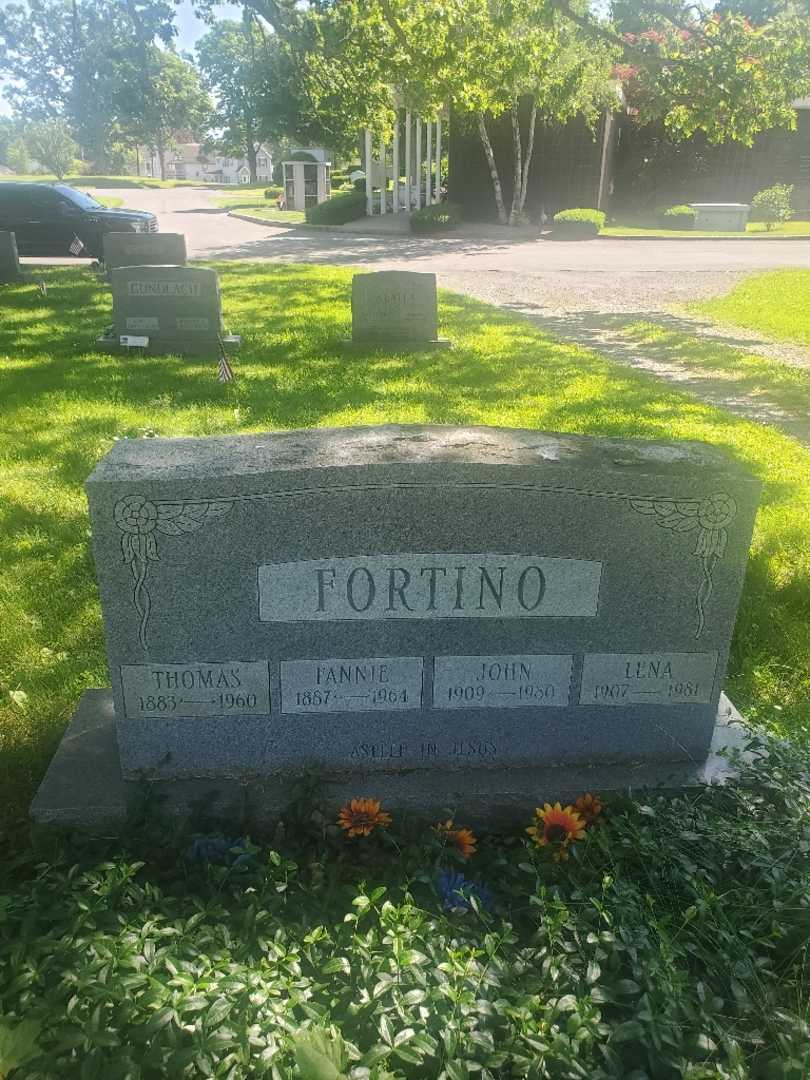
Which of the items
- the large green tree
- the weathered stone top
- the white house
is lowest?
the white house

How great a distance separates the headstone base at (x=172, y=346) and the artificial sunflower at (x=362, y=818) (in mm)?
8761

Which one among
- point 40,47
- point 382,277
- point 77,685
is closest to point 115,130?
point 40,47

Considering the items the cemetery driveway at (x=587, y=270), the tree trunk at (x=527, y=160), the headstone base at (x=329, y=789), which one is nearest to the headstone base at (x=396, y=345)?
the cemetery driveway at (x=587, y=270)

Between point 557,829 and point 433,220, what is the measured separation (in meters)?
29.5

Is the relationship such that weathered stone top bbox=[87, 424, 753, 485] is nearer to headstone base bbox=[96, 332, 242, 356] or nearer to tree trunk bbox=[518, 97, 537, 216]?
headstone base bbox=[96, 332, 242, 356]

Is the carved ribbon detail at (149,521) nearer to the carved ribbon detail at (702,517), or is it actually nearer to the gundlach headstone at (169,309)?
the carved ribbon detail at (702,517)

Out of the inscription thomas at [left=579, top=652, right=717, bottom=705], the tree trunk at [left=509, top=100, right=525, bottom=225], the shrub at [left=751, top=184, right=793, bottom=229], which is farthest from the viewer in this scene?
the shrub at [left=751, top=184, right=793, bottom=229]

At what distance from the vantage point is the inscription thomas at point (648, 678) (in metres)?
3.38

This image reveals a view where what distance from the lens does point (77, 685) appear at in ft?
13.6

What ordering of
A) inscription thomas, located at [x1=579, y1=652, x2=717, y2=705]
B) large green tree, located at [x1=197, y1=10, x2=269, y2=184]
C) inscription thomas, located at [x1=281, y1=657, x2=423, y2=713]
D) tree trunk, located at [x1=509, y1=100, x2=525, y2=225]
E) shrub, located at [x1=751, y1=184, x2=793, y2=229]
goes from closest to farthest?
inscription thomas, located at [x1=281, y1=657, x2=423, y2=713], inscription thomas, located at [x1=579, y1=652, x2=717, y2=705], tree trunk, located at [x1=509, y1=100, x2=525, y2=225], shrub, located at [x1=751, y1=184, x2=793, y2=229], large green tree, located at [x1=197, y1=10, x2=269, y2=184]

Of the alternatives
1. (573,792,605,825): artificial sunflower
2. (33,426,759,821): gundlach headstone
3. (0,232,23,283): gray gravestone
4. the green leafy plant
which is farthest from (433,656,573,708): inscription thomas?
(0,232,23,283): gray gravestone

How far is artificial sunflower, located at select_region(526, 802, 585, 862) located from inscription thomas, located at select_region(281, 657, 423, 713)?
0.62 m

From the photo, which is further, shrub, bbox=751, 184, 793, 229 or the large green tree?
the large green tree

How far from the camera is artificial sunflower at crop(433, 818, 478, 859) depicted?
297 cm
